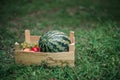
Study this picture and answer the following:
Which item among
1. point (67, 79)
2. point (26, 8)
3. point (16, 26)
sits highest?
point (26, 8)

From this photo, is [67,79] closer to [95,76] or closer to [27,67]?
[95,76]

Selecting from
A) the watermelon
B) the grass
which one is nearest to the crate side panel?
the grass

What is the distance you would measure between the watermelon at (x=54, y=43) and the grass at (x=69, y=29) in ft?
1.21

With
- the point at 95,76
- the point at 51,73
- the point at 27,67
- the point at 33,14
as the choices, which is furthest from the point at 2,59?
the point at 33,14

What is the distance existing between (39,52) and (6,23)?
393cm

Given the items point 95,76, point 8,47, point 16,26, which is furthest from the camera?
point 16,26

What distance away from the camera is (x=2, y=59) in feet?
21.9

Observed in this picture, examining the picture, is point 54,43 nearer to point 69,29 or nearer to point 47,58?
point 47,58

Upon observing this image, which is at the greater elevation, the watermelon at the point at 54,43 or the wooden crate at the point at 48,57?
the watermelon at the point at 54,43

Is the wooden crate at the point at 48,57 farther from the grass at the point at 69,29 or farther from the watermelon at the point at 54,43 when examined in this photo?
the watermelon at the point at 54,43

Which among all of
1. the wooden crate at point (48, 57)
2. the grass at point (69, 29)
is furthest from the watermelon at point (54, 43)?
the grass at point (69, 29)

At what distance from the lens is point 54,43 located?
6.19 m

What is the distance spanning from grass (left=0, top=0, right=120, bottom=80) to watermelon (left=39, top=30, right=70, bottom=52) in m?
0.37

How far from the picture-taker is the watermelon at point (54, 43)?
6.18 m
